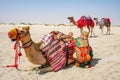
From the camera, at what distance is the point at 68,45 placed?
6.25 meters

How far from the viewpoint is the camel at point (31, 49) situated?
533 cm

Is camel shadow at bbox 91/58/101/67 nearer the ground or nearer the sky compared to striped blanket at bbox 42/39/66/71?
nearer the ground

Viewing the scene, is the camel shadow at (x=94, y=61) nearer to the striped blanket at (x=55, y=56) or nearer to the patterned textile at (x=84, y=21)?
the striped blanket at (x=55, y=56)

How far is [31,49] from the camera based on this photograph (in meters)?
5.54

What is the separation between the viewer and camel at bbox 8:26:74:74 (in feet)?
17.5

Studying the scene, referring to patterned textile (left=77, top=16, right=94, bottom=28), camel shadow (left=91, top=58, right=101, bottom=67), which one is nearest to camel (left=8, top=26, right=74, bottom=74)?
camel shadow (left=91, top=58, right=101, bottom=67)

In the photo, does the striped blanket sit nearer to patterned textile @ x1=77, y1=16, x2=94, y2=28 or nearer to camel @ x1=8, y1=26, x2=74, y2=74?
camel @ x1=8, y1=26, x2=74, y2=74

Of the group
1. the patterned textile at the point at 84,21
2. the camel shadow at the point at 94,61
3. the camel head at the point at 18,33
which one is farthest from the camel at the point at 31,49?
the patterned textile at the point at 84,21

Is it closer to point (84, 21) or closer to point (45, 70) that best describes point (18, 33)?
point (45, 70)

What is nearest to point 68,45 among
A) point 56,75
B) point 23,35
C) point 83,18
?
point 56,75

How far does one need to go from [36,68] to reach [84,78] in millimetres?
1448

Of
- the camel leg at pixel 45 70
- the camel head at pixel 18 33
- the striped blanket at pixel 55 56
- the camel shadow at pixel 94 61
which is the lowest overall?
the camel leg at pixel 45 70

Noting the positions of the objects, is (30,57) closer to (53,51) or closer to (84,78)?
(53,51)

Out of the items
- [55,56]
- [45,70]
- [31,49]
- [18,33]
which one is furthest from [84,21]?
[18,33]
